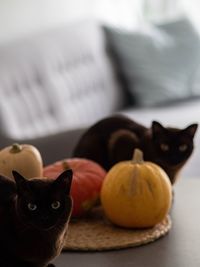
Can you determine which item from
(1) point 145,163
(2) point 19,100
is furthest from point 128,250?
(2) point 19,100

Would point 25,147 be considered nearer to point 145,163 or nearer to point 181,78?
point 145,163

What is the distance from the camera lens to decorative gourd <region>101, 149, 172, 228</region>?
3.90 ft

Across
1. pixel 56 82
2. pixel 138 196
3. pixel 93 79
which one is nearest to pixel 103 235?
pixel 138 196

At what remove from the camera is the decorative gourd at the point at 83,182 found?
4.11 feet

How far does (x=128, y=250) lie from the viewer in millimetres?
1116

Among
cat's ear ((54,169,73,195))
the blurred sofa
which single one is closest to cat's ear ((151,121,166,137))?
cat's ear ((54,169,73,195))

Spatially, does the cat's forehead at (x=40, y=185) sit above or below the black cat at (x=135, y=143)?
above

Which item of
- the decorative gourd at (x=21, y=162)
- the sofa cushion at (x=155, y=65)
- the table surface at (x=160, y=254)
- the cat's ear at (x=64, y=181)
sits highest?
the cat's ear at (x=64, y=181)

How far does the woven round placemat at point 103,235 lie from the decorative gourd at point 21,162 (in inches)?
4.9

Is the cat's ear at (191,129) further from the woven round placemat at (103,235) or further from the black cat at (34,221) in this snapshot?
the black cat at (34,221)

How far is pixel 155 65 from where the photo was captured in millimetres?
3295

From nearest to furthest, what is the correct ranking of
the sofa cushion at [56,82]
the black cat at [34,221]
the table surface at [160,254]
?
1. the black cat at [34,221]
2. the table surface at [160,254]
3. the sofa cushion at [56,82]

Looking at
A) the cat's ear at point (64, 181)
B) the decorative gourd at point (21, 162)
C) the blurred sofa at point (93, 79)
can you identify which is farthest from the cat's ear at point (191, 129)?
the blurred sofa at point (93, 79)

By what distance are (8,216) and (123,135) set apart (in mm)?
531
